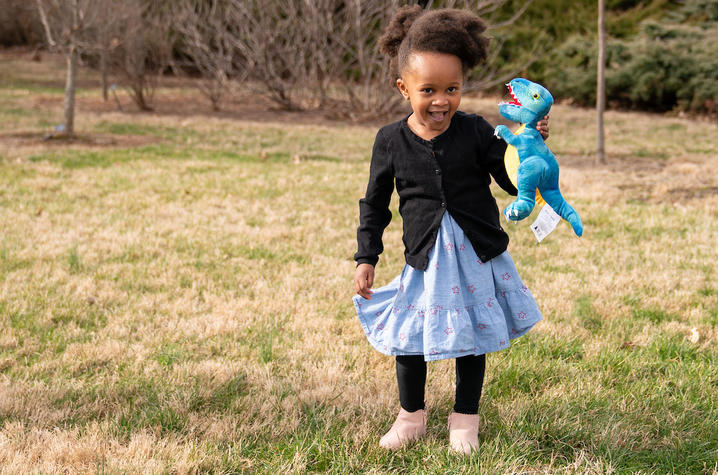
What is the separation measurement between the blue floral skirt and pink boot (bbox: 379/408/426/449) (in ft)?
1.05

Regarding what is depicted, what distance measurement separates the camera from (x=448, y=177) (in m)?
2.22

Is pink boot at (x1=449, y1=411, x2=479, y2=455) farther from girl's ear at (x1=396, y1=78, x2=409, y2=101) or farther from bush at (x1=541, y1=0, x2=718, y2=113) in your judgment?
bush at (x1=541, y1=0, x2=718, y2=113)

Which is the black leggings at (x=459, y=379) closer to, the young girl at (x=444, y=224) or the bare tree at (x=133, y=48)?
the young girl at (x=444, y=224)

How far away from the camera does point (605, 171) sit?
7.90 m

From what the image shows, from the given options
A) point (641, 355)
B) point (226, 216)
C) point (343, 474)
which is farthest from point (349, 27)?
point (343, 474)

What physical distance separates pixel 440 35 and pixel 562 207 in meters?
0.67

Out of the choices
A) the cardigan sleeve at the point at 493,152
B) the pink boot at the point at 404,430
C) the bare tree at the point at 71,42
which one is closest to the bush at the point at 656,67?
the bare tree at the point at 71,42

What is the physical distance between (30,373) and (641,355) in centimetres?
282

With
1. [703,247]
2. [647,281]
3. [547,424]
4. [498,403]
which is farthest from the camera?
[703,247]

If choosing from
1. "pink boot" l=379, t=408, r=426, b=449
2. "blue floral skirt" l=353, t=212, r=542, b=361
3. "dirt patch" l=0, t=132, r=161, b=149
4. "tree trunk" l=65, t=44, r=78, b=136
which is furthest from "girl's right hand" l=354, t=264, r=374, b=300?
"tree trunk" l=65, t=44, r=78, b=136

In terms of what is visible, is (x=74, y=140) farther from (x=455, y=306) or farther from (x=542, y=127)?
(x=542, y=127)

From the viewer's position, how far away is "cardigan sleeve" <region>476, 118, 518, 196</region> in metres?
2.22

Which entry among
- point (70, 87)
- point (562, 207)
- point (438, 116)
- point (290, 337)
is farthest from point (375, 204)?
point (70, 87)

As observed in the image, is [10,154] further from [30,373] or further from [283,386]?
[283,386]
